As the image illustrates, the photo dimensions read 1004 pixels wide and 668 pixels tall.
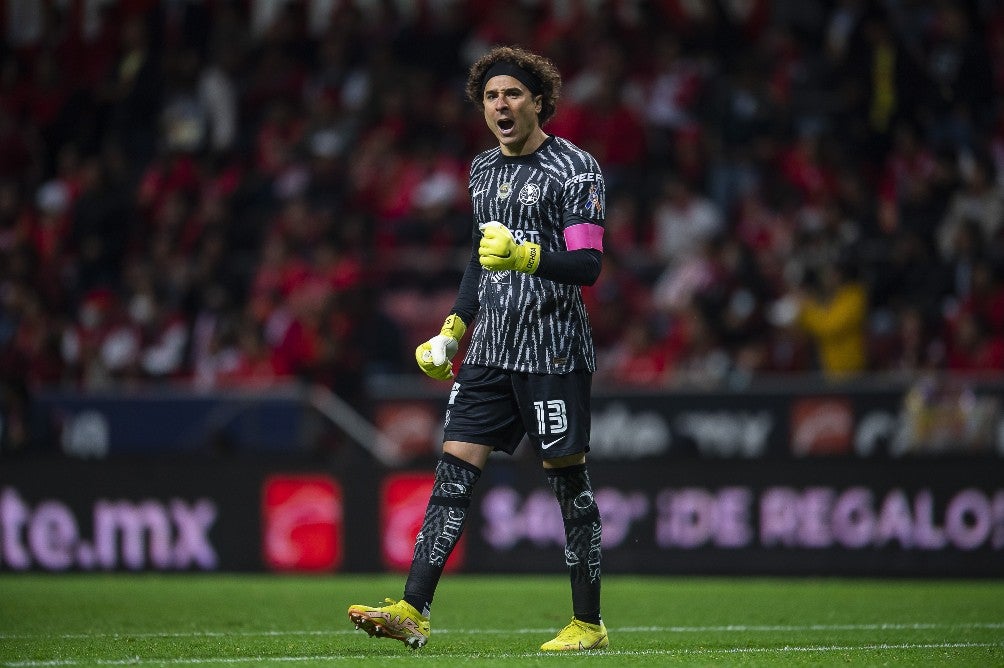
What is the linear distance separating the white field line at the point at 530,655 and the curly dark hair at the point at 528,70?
2041mm

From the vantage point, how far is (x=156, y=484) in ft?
40.2

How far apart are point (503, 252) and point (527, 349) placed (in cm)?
58

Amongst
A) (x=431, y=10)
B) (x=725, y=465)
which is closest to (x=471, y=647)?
(x=725, y=465)

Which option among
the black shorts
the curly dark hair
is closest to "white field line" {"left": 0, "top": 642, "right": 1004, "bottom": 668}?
the black shorts

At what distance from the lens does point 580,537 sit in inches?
247

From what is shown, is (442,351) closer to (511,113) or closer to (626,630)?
(511,113)

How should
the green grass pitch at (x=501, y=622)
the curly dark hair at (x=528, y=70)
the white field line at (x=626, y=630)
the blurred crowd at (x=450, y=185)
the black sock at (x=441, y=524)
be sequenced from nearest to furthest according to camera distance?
the green grass pitch at (x=501, y=622), the black sock at (x=441, y=524), the curly dark hair at (x=528, y=70), the white field line at (x=626, y=630), the blurred crowd at (x=450, y=185)

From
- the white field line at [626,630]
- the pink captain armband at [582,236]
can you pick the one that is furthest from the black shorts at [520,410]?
the white field line at [626,630]

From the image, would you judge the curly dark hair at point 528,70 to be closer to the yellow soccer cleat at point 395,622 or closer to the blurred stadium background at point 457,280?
the yellow soccer cleat at point 395,622

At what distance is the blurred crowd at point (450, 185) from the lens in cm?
1309

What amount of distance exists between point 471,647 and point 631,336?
7.03 metres

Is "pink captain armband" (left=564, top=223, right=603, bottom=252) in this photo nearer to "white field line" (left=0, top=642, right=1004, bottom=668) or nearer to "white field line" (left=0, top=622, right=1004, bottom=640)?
"white field line" (left=0, top=642, right=1004, bottom=668)

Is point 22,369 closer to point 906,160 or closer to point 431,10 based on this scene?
point 431,10

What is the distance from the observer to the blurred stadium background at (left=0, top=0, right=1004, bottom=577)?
11.7 m
